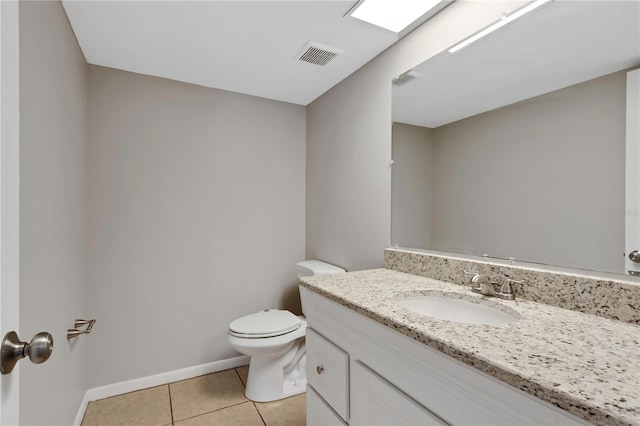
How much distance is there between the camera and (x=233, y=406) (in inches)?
73.7

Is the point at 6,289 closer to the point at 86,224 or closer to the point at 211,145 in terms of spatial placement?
the point at 86,224

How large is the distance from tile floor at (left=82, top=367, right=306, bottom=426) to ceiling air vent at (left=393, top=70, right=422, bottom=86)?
2.02m

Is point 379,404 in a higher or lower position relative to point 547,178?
lower

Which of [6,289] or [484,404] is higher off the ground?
[6,289]

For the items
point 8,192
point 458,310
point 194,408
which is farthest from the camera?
point 194,408

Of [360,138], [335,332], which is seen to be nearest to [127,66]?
[360,138]

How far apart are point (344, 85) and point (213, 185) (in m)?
1.22

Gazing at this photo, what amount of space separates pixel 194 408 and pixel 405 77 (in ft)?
7.62

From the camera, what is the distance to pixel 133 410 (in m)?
1.83

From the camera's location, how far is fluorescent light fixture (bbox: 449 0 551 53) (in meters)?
1.07

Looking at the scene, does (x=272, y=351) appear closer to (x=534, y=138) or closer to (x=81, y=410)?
(x=81, y=410)

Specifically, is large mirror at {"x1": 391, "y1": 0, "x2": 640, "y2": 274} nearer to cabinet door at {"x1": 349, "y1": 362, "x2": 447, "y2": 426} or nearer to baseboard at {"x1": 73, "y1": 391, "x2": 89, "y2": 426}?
cabinet door at {"x1": 349, "y1": 362, "x2": 447, "y2": 426}

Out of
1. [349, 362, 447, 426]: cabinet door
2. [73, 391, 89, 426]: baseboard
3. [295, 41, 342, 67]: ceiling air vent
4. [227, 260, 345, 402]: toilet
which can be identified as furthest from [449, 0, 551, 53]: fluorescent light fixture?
[73, 391, 89, 426]: baseboard

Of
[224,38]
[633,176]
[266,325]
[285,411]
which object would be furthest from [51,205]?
[633,176]
